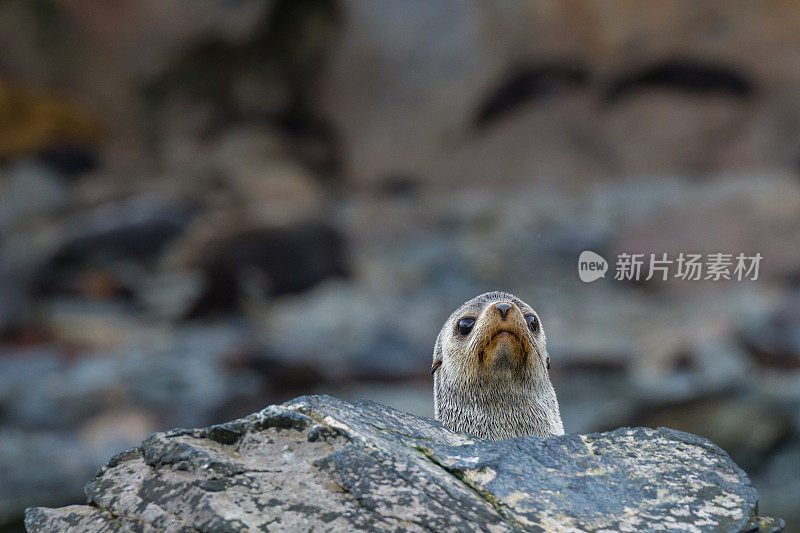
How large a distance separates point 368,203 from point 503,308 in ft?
24.5

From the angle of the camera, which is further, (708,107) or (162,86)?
(162,86)

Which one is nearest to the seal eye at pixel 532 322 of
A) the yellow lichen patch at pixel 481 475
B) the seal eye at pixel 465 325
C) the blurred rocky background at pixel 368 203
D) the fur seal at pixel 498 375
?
the fur seal at pixel 498 375

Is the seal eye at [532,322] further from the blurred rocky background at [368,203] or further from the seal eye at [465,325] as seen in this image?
the blurred rocky background at [368,203]

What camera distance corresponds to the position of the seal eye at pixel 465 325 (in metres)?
3.17

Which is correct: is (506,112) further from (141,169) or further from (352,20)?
(141,169)

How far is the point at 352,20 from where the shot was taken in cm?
952

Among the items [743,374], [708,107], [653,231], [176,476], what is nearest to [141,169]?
[653,231]

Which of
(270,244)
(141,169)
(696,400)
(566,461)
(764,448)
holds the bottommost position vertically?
(566,461)

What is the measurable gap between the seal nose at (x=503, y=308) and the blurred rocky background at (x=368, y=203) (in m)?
6.56

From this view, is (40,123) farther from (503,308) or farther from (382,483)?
(382,483)

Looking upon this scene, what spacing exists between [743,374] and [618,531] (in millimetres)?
7992

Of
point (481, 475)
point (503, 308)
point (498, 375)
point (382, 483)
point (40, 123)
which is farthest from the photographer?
point (40, 123)

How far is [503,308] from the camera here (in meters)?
2.94

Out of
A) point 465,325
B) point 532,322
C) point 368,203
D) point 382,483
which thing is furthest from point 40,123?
point 382,483
